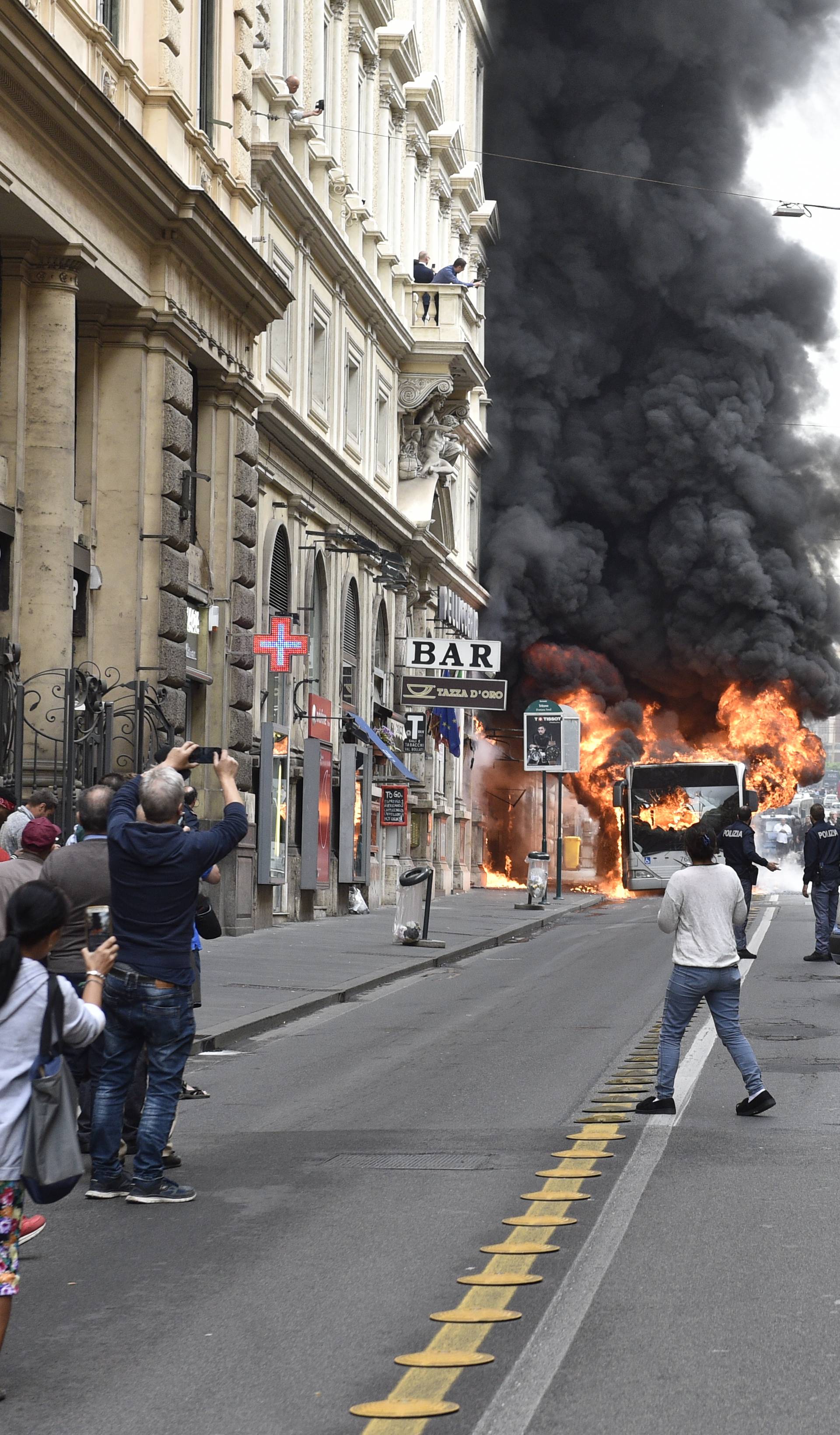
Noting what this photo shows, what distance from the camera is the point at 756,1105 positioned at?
9.23 metres

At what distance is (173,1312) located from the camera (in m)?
5.62

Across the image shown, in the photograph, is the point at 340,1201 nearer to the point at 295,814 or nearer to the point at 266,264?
the point at 266,264

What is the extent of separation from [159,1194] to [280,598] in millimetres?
20961

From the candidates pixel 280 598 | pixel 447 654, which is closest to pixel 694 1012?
pixel 280 598

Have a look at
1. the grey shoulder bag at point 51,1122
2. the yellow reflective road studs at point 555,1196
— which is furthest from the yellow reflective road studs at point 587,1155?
the grey shoulder bag at point 51,1122

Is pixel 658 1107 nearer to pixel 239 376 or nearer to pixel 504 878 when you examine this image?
pixel 239 376

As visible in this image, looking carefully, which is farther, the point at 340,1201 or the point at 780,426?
the point at 780,426

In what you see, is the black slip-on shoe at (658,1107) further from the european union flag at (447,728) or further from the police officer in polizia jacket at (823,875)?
the european union flag at (447,728)

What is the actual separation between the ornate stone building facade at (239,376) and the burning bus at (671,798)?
4.69 meters

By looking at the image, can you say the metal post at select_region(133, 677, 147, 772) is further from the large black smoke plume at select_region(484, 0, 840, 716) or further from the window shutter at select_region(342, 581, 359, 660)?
the large black smoke plume at select_region(484, 0, 840, 716)

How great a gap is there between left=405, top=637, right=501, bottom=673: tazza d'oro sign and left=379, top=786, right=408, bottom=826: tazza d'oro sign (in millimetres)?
2523

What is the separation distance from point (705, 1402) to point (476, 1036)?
339 inches

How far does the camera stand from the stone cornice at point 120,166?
16.0m

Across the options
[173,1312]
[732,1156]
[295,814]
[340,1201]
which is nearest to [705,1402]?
[173,1312]
